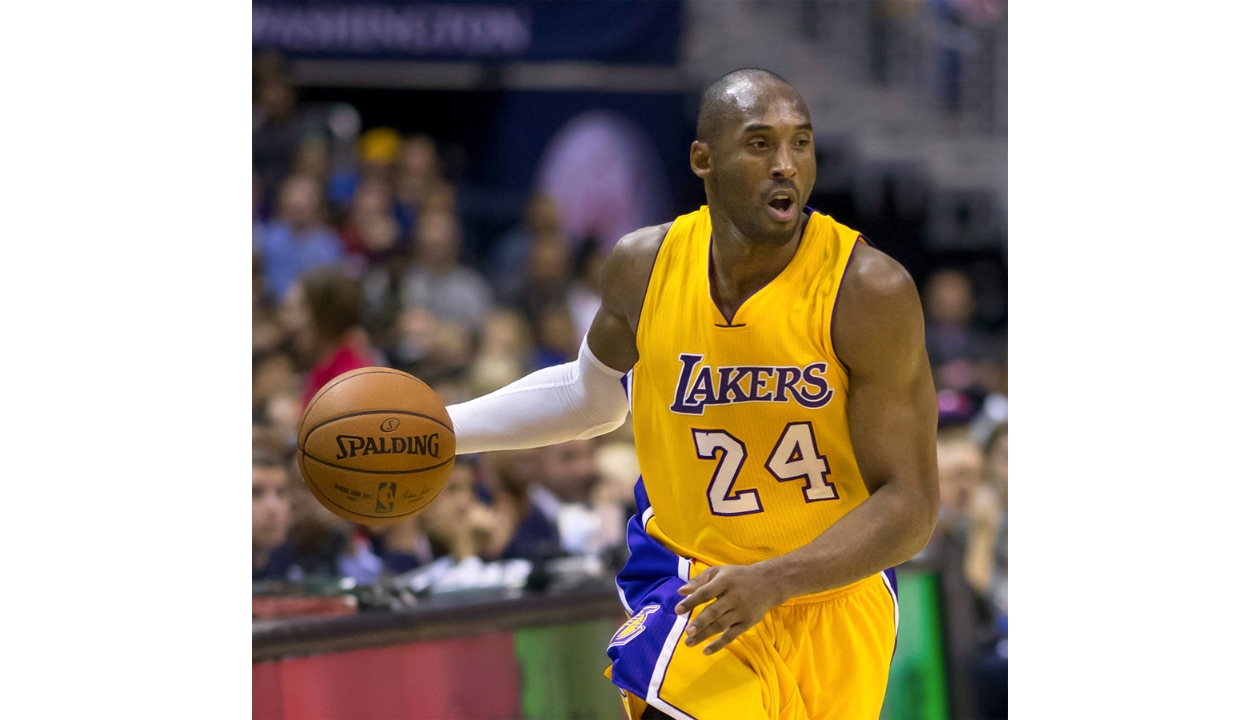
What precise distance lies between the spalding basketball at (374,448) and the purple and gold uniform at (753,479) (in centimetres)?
59

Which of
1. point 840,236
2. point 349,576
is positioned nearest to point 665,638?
point 840,236

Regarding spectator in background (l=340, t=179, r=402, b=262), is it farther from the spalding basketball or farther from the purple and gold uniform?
the purple and gold uniform

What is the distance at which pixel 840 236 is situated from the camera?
331 cm

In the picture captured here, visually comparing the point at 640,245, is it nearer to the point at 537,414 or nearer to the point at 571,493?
the point at 537,414

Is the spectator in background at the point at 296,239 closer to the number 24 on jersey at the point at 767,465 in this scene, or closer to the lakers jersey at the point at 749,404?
the lakers jersey at the point at 749,404

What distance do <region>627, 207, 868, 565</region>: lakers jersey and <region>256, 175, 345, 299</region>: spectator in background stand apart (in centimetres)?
517

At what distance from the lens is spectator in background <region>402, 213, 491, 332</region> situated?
8.45m

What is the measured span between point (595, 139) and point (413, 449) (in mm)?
7020

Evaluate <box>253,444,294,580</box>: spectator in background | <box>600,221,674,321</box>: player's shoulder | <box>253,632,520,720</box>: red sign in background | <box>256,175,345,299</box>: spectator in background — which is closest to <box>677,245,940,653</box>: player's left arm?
<box>600,221,674,321</box>: player's shoulder

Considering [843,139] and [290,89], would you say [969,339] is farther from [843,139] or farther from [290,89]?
[290,89]

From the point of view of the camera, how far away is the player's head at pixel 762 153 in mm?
3150

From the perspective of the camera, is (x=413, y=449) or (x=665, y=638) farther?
(x=413, y=449)

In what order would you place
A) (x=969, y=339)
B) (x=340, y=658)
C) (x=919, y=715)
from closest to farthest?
(x=340, y=658), (x=919, y=715), (x=969, y=339)

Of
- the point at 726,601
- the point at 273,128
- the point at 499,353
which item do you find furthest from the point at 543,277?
the point at 726,601
